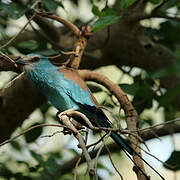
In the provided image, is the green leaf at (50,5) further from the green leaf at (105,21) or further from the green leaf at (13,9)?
the green leaf at (105,21)

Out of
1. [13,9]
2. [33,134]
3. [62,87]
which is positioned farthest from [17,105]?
[62,87]

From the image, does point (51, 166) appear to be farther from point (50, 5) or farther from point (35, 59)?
point (50, 5)

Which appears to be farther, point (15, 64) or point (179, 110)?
point (179, 110)

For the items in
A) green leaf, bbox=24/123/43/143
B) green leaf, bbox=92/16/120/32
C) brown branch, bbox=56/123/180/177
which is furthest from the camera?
brown branch, bbox=56/123/180/177

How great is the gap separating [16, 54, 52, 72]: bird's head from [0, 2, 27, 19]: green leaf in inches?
15.4

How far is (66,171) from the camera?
381 cm

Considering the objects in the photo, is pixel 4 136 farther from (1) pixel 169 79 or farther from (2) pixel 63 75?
(1) pixel 169 79

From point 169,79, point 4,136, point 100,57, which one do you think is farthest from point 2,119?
point 169,79

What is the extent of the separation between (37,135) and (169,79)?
A: 155 centimetres

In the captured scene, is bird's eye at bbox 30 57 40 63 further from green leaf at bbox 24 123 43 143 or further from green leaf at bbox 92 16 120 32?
green leaf at bbox 24 123 43 143

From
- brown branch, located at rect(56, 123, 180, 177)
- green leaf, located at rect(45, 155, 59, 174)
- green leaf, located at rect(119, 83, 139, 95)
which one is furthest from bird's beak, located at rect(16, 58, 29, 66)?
brown branch, located at rect(56, 123, 180, 177)

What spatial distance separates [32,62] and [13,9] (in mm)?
494

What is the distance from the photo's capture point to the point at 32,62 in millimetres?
2432

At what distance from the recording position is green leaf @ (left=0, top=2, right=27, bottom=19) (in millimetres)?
2645
